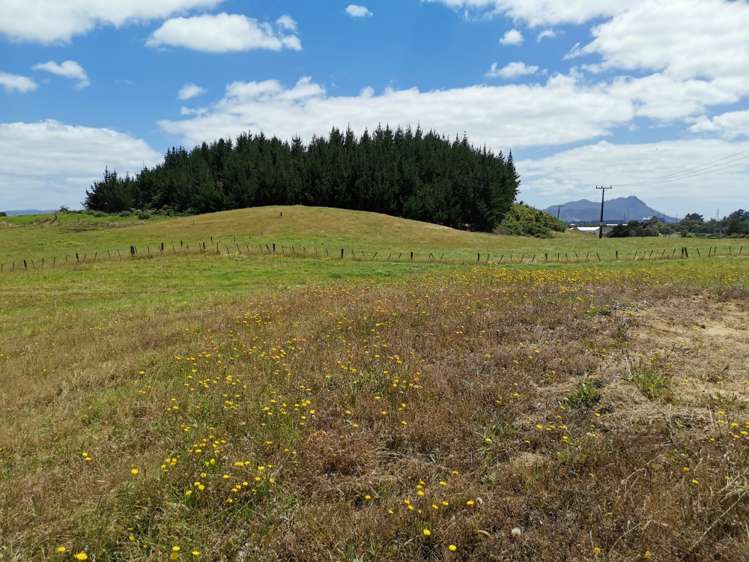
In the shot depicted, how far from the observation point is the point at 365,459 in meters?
5.99

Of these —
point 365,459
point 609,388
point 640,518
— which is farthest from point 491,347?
point 640,518

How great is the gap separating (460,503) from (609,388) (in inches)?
141

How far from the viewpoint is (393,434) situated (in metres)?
6.55

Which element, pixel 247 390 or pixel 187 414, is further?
pixel 247 390

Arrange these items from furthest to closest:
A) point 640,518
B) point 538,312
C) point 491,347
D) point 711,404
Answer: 1. point 538,312
2. point 491,347
3. point 711,404
4. point 640,518

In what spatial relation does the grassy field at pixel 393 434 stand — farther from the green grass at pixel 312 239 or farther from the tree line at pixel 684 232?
the tree line at pixel 684 232

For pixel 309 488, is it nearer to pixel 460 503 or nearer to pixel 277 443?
pixel 277 443

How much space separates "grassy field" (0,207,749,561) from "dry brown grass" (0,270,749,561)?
1.2 inches

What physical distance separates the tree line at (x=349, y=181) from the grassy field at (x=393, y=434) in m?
85.4

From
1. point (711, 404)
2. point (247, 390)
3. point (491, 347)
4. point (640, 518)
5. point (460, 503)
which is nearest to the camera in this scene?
point (640, 518)

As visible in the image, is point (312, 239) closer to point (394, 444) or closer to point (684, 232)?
point (394, 444)

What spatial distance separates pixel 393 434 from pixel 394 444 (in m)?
0.17

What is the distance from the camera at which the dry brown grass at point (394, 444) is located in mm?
4578

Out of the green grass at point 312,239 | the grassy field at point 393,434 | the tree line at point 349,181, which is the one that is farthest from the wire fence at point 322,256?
the tree line at point 349,181
